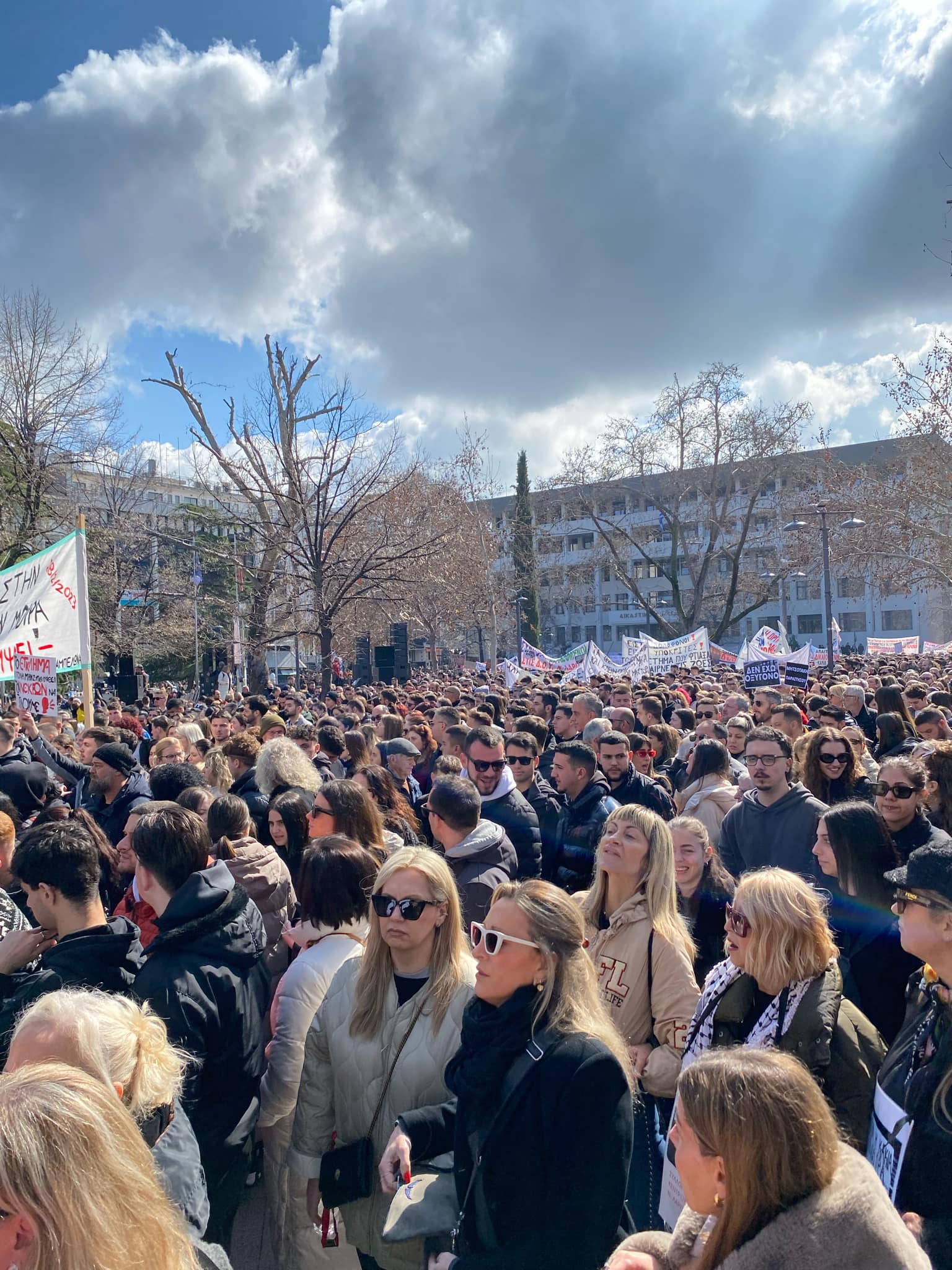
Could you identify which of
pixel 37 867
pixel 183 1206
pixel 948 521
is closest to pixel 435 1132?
pixel 183 1206

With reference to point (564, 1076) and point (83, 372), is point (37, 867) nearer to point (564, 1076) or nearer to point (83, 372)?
point (564, 1076)

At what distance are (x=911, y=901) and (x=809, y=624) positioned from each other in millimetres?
71043

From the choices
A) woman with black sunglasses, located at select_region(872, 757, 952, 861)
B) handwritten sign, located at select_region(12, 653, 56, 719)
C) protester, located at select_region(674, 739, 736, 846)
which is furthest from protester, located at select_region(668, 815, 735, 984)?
handwritten sign, located at select_region(12, 653, 56, 719)

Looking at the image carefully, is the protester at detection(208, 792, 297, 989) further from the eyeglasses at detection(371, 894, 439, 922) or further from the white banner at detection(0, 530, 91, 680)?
the white banner at detection(0, 530, 91, 680)

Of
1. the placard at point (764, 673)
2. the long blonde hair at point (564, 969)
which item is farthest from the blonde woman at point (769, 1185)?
the placard at point (764, 673)

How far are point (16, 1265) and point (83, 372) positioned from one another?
2656 centimetres

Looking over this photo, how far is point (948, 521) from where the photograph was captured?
16.9 meters

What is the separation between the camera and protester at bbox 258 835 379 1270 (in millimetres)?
3020

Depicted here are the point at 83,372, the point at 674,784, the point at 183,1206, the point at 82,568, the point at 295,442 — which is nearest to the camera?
the point at 183,1206

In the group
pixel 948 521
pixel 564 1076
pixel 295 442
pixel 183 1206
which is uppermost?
pixel 295 442

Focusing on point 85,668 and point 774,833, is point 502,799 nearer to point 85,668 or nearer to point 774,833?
point 774,833

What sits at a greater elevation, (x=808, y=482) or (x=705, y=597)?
(x=808, y=482)

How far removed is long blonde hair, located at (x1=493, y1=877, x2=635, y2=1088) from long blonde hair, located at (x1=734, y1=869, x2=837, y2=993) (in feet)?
2.08

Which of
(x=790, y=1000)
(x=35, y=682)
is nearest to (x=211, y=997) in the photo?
(x=790, y=1000)
